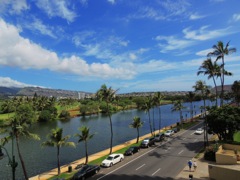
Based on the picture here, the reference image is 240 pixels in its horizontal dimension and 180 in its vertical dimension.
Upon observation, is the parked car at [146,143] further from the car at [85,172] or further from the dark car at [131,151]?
the car at [85,172]

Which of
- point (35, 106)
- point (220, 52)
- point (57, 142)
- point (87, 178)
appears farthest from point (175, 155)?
point (35, 106)

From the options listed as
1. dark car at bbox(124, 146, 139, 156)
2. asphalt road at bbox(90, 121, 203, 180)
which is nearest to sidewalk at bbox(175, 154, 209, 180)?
asphalt road at bbox(90, 121, 203, 180)

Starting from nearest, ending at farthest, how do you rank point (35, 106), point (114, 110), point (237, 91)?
point (237, 91) < point (35, 106) < point (114, 110)

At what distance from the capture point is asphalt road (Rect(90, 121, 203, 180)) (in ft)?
104

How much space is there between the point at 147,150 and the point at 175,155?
7.53 metres

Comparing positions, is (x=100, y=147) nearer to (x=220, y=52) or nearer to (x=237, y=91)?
(x=220, y=52)

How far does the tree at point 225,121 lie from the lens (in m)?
43.7

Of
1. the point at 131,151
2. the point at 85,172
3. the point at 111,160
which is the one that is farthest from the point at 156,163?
the point at 85,172

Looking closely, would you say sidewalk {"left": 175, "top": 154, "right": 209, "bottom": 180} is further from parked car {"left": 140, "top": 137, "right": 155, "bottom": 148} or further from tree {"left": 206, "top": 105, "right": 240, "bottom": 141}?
parked car {"left": 140, "top": 137, "right": 155, "bottom": 148}

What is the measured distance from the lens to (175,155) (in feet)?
138

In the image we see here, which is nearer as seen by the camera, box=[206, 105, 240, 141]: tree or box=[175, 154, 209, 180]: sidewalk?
box=[175, 154, 209, 180]: sidewalk

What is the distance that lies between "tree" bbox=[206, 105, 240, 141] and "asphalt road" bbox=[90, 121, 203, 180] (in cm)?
544

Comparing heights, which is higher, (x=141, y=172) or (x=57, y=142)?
(x=57, y=142)

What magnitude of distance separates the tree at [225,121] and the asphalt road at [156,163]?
17.8 ft
